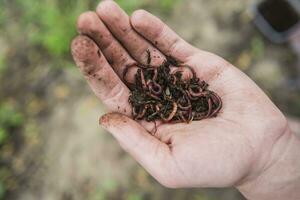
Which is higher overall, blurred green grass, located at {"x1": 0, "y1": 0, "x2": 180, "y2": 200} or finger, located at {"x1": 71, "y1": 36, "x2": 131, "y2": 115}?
finger, located at {"x1": 71, "y1": 36, "x2": 131, "y2": 115}

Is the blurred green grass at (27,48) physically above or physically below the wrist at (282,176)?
below

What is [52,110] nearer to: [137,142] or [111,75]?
[111,75]

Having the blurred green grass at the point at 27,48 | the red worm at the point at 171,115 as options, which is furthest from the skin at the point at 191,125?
the blurred green grass at the point at 27,48

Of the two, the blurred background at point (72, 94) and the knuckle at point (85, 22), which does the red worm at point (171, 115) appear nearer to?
the knuckle at point (85, 22)

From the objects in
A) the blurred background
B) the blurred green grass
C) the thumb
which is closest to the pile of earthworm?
the thumb

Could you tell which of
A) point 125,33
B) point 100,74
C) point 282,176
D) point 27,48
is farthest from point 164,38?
point 27,48

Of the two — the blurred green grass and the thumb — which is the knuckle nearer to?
the thumb

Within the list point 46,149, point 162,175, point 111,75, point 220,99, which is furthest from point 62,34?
point 162,175
